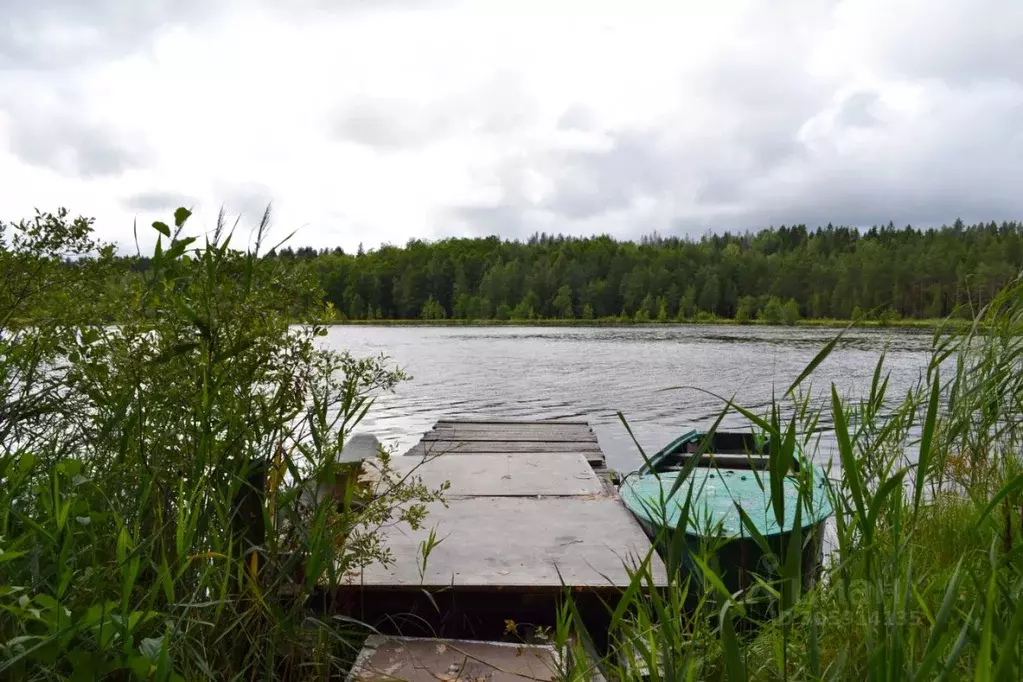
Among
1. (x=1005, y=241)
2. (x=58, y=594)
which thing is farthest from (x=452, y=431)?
(x=1005, y=241)

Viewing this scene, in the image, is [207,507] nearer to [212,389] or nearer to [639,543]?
[212,389]

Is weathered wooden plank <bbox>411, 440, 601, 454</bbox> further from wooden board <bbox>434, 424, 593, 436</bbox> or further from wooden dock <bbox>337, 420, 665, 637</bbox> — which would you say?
wooden dock <bbox>337, 420, 665, 637</bbox>

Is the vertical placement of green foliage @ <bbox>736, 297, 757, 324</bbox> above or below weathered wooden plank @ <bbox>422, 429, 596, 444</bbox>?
above

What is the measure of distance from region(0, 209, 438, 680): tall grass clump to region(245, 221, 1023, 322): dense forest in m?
85.1

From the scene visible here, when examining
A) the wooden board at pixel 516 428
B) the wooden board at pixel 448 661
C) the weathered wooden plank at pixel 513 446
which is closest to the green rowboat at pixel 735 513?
the wooden board at pixel 448 661

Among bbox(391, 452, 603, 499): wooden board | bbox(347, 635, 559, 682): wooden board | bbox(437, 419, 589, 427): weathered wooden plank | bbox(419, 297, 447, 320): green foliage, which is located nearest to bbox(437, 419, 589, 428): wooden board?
bbox(437, 419, 589, 427): weathered wooden plank

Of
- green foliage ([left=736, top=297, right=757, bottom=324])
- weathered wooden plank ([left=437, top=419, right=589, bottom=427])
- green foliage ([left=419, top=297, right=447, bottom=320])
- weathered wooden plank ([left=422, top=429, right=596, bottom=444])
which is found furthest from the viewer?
green foliage ([left=419, top=297, right=447, bottom=320])

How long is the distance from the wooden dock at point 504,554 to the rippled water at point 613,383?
247cm

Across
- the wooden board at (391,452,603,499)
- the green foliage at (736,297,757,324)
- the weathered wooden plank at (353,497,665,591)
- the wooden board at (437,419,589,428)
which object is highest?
the green foliage at (736,297,757,324)

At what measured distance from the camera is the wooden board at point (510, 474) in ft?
18.8

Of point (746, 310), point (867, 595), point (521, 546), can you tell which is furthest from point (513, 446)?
point (746, 310)

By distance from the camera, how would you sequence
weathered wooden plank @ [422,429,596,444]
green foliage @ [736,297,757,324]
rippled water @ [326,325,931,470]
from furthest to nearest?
green foliage @ [736,297,757,324]
rippled water @ [326,325,931,470]
weathered wooden plank @ [422,429,596,444]

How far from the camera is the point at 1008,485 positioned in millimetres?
1496

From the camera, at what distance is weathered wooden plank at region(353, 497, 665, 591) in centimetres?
362
